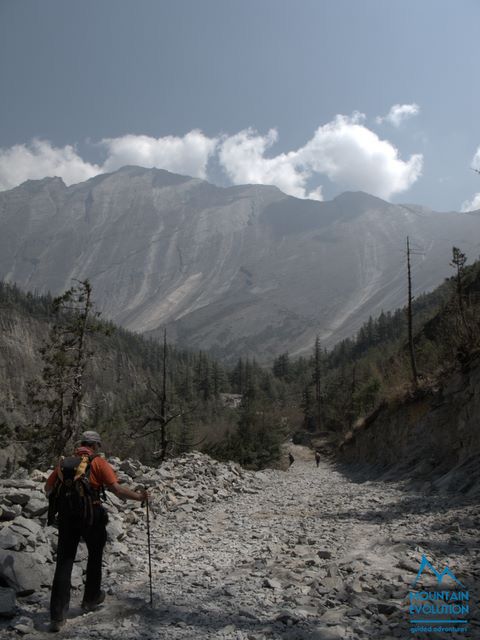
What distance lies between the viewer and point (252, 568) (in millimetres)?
6578

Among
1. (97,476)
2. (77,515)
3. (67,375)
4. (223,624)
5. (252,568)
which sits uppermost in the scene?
(67,375)

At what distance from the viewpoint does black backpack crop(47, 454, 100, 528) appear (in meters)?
5.13

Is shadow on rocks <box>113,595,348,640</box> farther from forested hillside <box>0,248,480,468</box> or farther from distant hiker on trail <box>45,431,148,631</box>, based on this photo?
forested hillside <box>0,248,480,468</box>

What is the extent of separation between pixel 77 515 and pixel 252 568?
9.51 feet

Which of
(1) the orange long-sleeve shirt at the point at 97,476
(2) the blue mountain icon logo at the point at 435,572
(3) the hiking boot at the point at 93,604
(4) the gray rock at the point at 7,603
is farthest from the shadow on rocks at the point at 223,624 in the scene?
(2) the blue mountain icon logo at the point at 435,572

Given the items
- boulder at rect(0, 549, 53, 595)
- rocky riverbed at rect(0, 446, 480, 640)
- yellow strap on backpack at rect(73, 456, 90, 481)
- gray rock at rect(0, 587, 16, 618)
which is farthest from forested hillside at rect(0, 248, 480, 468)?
gray rock at rect(0, 587, 16, 618)

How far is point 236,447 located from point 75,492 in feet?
81.7

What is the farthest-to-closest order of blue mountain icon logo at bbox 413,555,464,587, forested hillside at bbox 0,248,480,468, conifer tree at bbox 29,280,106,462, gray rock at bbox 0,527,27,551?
forested hillside at bbox 0,248,480,468 → conifer tree at bbox 29,280,106,462 → gray rock at bbox 0,527,27,551 → blue mountain icon logo at bbox 413,555,464,587

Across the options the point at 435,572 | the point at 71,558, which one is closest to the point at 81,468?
the point at 71,558

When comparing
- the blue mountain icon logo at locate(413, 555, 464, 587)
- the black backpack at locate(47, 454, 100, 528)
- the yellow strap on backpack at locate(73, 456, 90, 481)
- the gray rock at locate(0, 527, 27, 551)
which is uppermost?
the yellow strap on backpack at locate(73, 456, 90, 481)

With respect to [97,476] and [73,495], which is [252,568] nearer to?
[97,476]

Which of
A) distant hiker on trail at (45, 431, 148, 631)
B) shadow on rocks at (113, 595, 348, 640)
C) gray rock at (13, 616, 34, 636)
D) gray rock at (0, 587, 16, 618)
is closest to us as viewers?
shadow on rocks at (113, 595, 348, 640)

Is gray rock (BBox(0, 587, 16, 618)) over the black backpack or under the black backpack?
under

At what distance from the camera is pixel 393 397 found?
2359 centimetres
